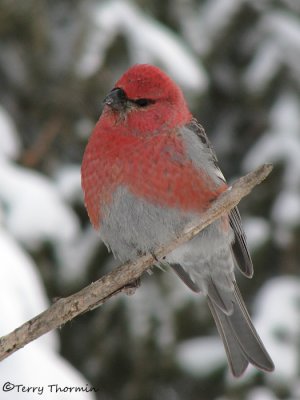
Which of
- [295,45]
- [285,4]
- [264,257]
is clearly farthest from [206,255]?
[285,4]

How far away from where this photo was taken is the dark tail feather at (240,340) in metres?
4.38

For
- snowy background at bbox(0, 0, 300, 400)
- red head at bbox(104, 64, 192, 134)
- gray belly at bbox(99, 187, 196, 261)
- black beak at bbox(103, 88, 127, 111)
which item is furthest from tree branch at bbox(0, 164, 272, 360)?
snowy background at bbox(0, 0, 300, 400)

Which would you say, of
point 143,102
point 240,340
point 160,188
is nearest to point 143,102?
point 143,102

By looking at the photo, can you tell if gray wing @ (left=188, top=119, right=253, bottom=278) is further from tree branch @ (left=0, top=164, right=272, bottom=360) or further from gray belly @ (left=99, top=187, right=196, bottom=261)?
tree branch @ (left=0, top=164, right=272, bottom=360)

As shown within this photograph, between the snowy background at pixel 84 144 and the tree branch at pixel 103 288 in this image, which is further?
the snowy background at pixel 84 144

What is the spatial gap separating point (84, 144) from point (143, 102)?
1.79 metres

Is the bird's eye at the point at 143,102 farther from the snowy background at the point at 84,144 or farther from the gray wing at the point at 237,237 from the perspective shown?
the snowy background at the point at 84,144

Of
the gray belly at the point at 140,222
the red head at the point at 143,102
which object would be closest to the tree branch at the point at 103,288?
the gray belly at the point at 140,222

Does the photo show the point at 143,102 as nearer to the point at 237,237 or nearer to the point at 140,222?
the point at 140,222

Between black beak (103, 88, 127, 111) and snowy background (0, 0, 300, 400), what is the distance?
100 cm

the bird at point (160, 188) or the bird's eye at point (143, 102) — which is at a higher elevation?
the bird's eye at point (143, 102)

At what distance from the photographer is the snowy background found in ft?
18.1

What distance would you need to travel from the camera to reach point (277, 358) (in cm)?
549

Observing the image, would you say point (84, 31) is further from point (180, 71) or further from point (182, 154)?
point (182, 154)
